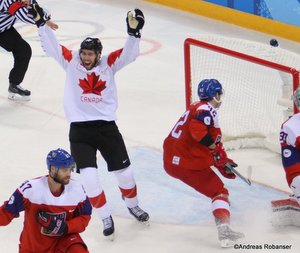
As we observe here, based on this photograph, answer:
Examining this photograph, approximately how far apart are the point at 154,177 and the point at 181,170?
83cm

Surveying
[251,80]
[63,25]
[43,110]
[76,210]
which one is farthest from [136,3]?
[76,210]

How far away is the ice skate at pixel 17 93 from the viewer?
680 centimetres

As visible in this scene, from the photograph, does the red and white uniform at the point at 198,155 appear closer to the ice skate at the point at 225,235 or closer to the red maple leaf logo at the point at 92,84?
the ice skate at the point at 225,235

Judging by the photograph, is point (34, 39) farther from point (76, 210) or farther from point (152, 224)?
point (76, 210)

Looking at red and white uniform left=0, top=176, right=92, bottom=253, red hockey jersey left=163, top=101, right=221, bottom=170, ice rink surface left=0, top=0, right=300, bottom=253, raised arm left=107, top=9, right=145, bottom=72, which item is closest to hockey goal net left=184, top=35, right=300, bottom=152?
ice rink surface left=0, top=0, right=300, bottom=253

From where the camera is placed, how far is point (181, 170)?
14.9 feet

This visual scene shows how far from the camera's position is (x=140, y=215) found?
4.68 metres

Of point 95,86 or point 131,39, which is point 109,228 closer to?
point 95,86

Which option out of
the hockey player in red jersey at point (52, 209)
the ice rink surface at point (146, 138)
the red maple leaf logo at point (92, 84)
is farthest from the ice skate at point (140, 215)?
the hockey player in red jersey at point (52, 209)

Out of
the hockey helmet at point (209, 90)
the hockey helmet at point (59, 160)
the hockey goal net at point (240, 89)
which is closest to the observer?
the hockey helmet at point (59, 160)

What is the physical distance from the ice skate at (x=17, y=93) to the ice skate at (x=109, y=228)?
8.15ft

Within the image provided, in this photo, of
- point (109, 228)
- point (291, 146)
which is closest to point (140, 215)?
point (109, 228)

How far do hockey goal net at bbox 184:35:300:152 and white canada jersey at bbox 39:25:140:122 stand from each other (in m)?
1.06

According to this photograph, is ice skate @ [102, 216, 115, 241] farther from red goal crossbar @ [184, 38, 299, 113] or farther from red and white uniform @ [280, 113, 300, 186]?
red goal crossbar @ [184, 38, 299, 113]
